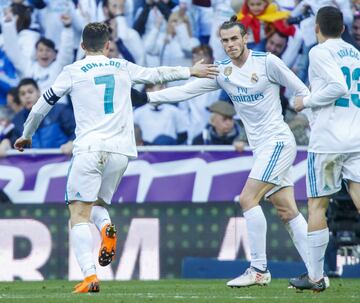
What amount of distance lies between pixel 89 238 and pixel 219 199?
476 cm

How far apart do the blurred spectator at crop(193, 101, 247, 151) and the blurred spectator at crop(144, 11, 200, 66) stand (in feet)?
3.07

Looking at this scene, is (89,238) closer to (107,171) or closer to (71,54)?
(107,171)

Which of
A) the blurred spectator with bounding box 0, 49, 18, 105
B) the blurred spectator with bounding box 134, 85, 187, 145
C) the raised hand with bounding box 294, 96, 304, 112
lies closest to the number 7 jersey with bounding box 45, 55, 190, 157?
the raised hand with bounding box 294, 96, 304, 112

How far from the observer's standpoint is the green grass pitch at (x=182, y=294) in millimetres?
9539

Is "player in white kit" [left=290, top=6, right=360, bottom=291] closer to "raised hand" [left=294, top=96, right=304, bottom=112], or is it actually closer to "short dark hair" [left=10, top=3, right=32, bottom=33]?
"raised hand" [left=294, top=96, right=304, bottom=112]

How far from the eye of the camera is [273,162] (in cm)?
1109

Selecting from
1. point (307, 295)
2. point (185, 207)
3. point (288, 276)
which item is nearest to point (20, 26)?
point (185, 207)

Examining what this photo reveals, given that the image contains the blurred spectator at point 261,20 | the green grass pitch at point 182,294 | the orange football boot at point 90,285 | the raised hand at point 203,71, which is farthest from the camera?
the blurred spectator at point 261,20

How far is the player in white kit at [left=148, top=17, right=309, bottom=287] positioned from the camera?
11070 millimetres

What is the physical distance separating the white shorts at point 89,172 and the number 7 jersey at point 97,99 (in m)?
0.06

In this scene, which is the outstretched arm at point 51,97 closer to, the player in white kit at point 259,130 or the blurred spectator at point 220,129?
the player in white kit at point 259,130

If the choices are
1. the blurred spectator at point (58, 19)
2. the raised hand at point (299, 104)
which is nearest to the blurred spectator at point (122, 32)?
the blurred spectator at point (58, 19)

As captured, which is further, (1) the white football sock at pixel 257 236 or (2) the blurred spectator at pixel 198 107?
(2) the blurred spectator at pixel 198 107

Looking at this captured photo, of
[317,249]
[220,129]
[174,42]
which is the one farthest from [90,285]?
[174,42]
